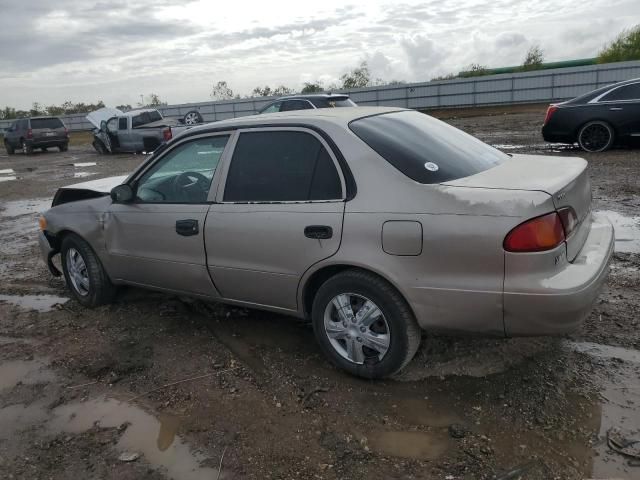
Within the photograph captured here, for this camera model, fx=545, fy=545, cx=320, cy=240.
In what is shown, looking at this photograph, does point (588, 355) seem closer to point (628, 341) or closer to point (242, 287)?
point (628, 341)

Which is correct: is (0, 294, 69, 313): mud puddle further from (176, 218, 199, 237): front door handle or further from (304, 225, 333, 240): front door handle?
(304, 225, 333, 240): front door handle

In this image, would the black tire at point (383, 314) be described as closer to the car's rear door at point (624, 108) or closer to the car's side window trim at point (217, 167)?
the car's side window trim at point (217, 167)

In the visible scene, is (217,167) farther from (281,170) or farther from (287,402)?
(287,402)

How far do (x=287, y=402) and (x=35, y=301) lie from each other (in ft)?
11.1

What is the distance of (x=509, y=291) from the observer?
9.23ft

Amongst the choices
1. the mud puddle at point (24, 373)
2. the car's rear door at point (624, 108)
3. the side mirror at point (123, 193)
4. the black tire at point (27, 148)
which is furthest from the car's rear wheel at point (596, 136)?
the black tire at point (27, 148)

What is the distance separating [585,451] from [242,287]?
2.29 meters

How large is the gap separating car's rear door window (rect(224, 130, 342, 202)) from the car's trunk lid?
775 mm

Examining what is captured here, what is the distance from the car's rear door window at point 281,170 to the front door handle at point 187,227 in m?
0.33

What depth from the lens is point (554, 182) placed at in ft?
10.1

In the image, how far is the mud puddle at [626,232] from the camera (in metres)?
5.48

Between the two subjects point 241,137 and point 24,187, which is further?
point 24,187

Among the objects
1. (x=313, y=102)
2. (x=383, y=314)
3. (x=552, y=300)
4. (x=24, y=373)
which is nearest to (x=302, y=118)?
(x=383, y=314)

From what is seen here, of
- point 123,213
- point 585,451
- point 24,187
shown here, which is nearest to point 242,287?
point 123,213
